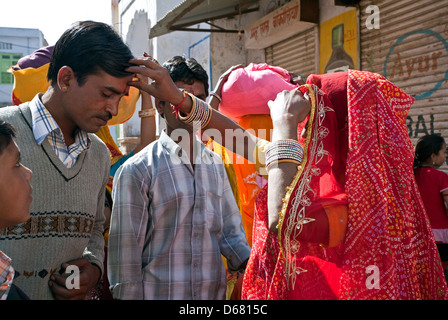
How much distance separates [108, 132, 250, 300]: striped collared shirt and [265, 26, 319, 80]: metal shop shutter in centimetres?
520

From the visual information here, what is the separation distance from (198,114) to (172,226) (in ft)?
1.71

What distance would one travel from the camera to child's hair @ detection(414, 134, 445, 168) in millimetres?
4086

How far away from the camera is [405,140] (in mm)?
1521

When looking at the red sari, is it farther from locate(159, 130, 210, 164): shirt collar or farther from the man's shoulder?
the man's shoulder

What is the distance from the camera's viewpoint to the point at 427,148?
162 inches

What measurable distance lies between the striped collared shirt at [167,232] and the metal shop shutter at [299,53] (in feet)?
17.1

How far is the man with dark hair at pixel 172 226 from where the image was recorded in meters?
1.79

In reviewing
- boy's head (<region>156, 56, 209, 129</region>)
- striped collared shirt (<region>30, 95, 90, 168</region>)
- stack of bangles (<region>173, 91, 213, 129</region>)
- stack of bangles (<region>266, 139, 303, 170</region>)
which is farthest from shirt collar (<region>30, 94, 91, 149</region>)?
boy's head (<region>156, 56, 209, 129</region>)

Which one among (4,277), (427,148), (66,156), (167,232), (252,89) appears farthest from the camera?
(427,148)

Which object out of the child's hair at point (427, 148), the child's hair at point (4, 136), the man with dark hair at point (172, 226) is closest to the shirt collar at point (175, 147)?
the man with dark hair at point (172, 226)

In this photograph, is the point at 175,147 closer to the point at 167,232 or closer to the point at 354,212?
the point at 167,232

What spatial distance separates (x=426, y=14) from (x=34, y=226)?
4894mm

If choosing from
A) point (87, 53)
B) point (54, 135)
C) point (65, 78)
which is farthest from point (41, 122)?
point (87, 53)

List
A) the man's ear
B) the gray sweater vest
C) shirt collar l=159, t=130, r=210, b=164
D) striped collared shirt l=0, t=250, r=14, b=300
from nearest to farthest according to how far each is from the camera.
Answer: striped collared shirt l=0, t=250, r=14, b=300, the gray sweater vest, the man's ear, shirt collar l=159, t=130, r=210, b=164
